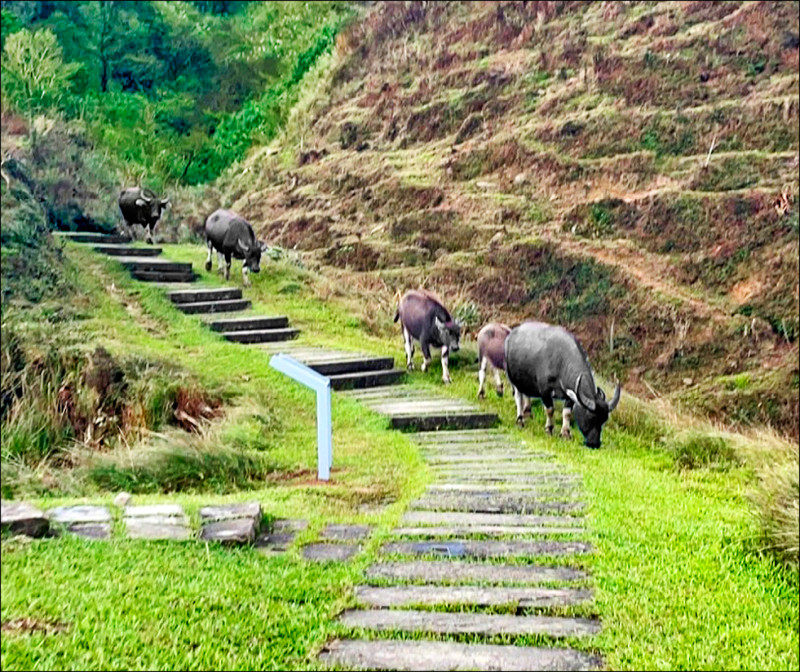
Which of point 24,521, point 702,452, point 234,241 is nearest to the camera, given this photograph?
point 24,521

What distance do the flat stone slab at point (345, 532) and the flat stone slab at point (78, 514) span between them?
4.33 feet

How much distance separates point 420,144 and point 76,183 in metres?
13.9

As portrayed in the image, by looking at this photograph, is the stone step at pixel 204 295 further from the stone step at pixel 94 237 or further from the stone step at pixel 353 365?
the stone step at pixel 353 365

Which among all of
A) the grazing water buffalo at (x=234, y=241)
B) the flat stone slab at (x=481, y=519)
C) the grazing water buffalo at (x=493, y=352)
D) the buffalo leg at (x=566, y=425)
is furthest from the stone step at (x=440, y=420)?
the grazing water buffalo at (x=234, y=241)

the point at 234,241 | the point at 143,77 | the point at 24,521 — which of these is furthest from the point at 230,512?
the point at 234,241

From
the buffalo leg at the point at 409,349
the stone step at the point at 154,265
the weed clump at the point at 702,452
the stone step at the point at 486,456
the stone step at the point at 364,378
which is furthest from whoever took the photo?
the stone step at the point at 154,265

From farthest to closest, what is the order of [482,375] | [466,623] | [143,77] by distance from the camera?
[143,77] → [482,375] → [466,623]

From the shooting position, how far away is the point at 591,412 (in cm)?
899

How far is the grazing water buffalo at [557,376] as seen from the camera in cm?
902

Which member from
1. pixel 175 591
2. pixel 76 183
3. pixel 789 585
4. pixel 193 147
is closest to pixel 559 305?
pixel 193 147

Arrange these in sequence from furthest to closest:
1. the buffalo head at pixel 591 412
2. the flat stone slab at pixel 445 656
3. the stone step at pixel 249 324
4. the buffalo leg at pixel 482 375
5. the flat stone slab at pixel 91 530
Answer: the stone step at pixel 249 324 < the buffalo leg at pixel 482 375 < the buffalo head at pixel 591 412 < the flat stone slab at pixel 91 530 < the flat stone slab at pixel 445 656

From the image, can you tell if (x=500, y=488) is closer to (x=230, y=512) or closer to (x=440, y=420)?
(x=230, y=512)

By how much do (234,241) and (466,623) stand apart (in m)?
12.5

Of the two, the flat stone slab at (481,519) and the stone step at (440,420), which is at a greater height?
the flat stone slab at (481,519)
